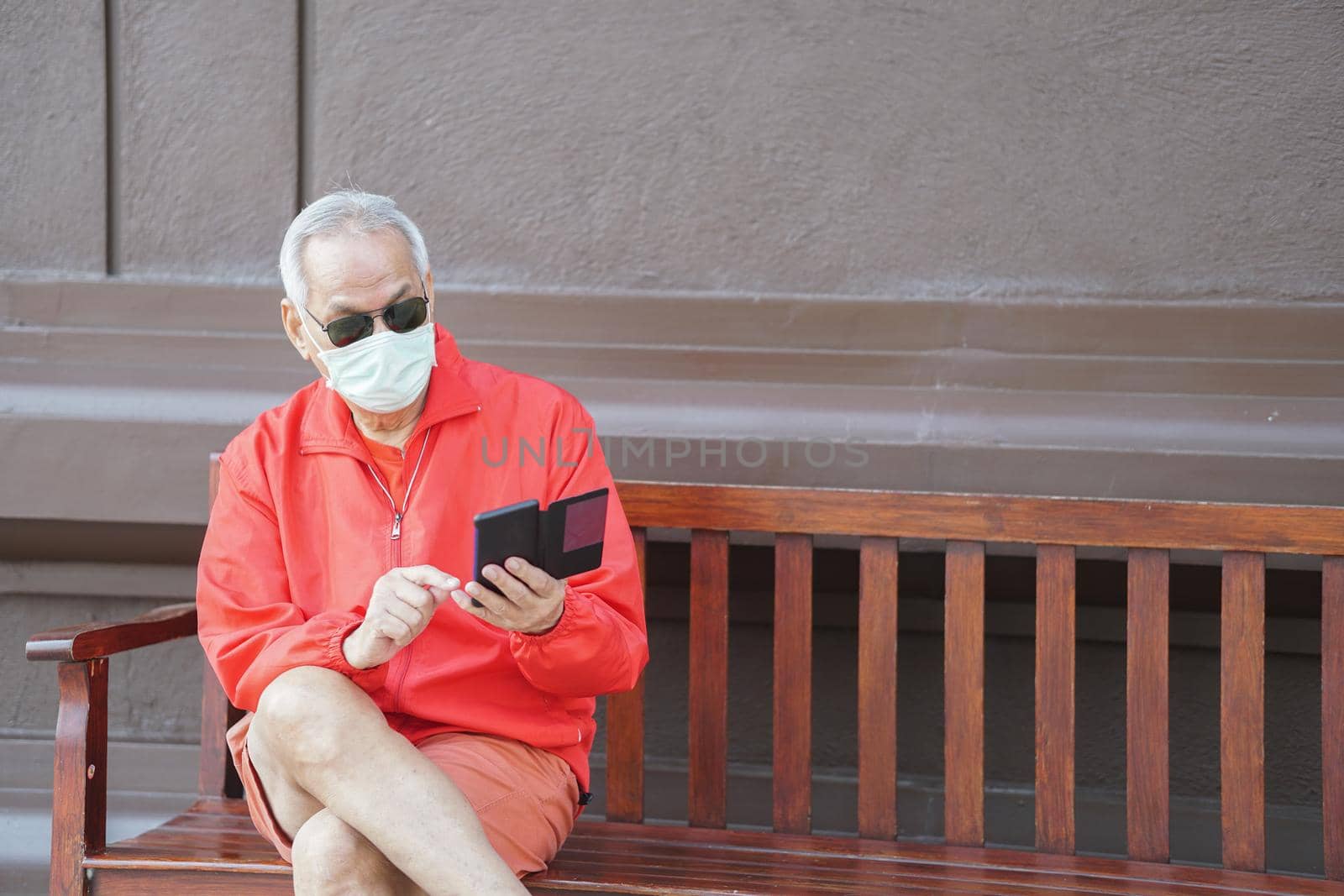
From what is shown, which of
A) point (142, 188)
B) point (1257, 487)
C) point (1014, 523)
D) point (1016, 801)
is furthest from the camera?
point (142, 188)

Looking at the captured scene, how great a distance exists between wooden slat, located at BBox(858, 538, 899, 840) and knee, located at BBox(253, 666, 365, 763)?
3.78ft

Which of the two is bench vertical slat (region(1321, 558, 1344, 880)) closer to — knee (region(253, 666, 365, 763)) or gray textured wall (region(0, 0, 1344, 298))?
gray textured wall (region(0, 0, 1344, 298))

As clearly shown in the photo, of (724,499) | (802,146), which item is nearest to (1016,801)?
(724,499)

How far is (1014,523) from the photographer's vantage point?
2.58 metres

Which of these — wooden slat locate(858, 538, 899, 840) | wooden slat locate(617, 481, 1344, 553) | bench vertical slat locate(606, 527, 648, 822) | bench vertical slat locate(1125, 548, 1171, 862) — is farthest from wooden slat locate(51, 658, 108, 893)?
bench vertical slat locate(1125, 548, 1171, 862)

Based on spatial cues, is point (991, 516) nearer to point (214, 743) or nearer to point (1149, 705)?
point (1149, 705)

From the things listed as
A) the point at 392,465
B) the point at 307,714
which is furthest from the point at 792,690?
the point at 307,714

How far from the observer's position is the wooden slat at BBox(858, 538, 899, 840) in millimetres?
2656

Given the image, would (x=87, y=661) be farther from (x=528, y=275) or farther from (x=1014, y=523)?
(x=1014, y=523)

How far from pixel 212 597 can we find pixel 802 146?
6.22 ft

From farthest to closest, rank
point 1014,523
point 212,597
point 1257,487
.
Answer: point 1257,487 < point 1014,523 < point 212,597

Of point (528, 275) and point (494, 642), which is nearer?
point (494, 642)

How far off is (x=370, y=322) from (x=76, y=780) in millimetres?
1120


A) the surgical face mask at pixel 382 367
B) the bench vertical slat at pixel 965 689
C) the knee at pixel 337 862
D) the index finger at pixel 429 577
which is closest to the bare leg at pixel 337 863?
the knee at pixel 337 862
